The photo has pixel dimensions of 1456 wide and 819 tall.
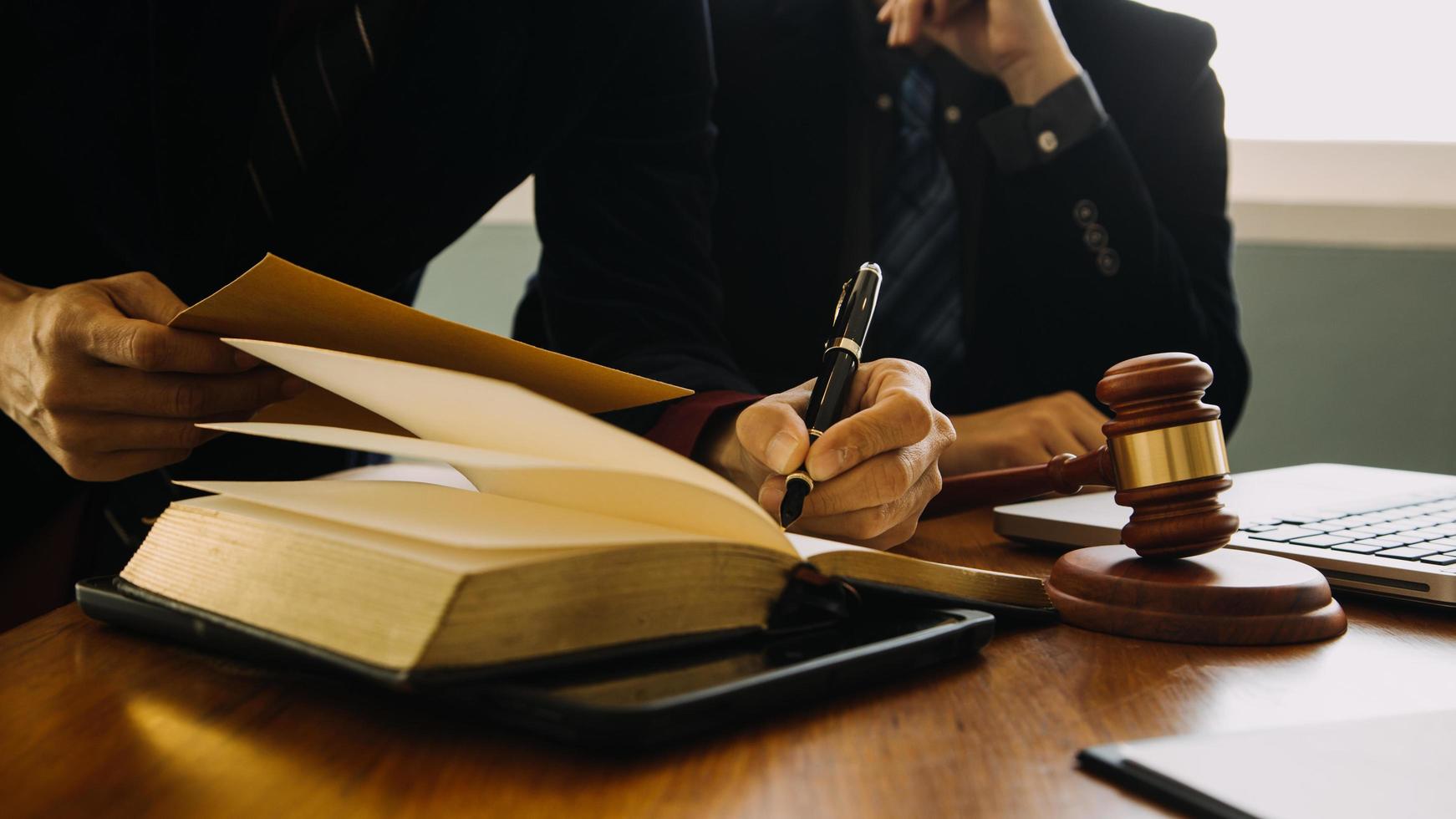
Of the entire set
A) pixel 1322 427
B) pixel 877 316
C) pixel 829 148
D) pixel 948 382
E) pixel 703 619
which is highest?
pixel 829 148

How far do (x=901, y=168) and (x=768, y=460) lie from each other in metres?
1.00

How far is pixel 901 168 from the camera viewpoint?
4.61 feet

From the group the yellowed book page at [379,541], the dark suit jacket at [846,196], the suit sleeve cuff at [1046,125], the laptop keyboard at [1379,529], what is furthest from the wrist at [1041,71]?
the yellowed book page at [379,541]

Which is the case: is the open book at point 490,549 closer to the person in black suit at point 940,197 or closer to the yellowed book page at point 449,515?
the yellowed book page at point 449,515

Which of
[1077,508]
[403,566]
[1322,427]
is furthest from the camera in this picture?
[1322,427]

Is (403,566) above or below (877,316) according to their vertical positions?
above

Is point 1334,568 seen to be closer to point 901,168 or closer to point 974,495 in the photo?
point 974,495

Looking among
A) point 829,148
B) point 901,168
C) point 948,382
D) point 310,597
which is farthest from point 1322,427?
point 310,597

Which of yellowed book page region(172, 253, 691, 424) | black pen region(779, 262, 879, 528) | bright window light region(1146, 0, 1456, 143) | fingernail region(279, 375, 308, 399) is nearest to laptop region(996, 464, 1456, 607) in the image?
black pen region(779, 262, 879, 528)

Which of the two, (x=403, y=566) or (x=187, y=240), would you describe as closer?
(x=403, y=566)

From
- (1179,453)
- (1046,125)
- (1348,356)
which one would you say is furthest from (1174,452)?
(1348,356)

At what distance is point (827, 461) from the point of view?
0.50m

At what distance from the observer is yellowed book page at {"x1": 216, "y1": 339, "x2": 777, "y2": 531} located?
268 mm

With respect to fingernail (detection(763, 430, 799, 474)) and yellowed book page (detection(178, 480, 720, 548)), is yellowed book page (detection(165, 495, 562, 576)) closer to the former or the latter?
yellowed book page (detection(178, 480, 720, 548))
